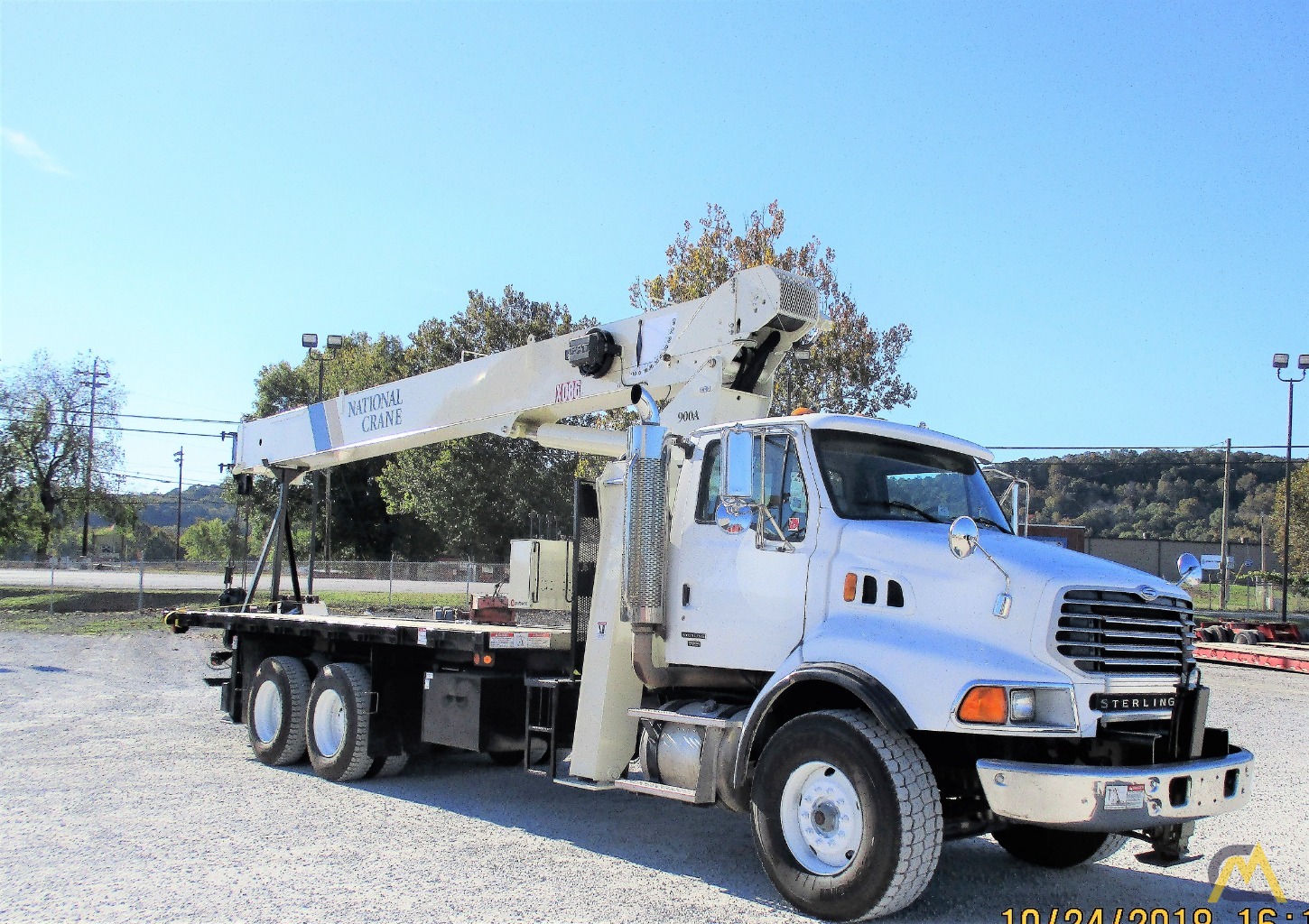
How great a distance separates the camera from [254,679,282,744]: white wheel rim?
10.7 meters

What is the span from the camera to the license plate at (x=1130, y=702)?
553 cm

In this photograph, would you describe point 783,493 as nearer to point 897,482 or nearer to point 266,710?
point 897,482

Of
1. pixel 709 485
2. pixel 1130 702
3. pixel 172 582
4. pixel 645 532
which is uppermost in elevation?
pixel 709 485

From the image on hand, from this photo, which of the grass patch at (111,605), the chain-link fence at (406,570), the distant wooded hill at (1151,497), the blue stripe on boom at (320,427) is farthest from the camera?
the distant wooded hill at (1151,497)

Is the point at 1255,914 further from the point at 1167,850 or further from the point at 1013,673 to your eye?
the point at 1013,673

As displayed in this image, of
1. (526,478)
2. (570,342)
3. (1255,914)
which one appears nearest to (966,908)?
(1255,914)

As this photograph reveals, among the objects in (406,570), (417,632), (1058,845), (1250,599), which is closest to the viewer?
(1058,845)

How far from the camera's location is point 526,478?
46688 millimetres

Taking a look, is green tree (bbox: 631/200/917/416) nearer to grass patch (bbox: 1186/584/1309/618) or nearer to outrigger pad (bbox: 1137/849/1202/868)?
outrigger pad (bbox: 1137/849/1202/868)

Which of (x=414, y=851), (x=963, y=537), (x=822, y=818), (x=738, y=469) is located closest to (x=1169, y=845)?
(x=822, y=818)

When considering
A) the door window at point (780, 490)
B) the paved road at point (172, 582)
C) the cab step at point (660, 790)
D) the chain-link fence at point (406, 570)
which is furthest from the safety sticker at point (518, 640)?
the paved road at point (172, 582)

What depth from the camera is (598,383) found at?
30.1 ft

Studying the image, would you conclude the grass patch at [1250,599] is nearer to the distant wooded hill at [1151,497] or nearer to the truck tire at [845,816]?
the distant wooded hill at [1151,497]

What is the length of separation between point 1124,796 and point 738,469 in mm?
2555
